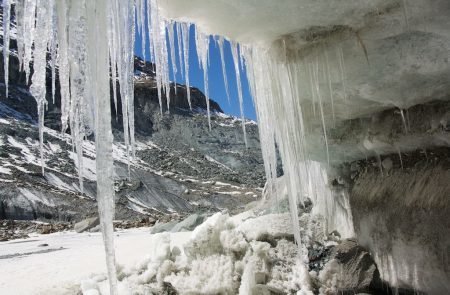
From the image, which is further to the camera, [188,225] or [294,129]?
[188,225]

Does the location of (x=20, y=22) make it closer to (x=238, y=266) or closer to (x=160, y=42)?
(x=160, y=42)

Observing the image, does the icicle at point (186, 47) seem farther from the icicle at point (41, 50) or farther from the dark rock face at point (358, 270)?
the dark rock face at point (358, 270)

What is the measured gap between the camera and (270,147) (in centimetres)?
506

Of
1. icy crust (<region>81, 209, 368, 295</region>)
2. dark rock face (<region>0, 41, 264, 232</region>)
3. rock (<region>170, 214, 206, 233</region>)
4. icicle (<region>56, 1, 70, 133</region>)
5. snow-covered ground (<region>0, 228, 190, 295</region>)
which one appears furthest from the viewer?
dark rock face (<region>0, 41, 264, 232</region>)

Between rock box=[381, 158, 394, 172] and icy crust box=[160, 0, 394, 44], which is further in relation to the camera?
rock box=[381, 158, 394, 172]

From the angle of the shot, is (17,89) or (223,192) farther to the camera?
(17,89)

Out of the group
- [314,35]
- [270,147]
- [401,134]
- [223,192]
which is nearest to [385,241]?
[401,134]

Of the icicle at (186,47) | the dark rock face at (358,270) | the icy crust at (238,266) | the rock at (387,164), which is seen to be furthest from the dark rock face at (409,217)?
the icicle at (186,47)

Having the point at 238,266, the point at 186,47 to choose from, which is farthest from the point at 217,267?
the point at 186,47

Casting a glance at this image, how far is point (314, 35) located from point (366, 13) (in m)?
0.56

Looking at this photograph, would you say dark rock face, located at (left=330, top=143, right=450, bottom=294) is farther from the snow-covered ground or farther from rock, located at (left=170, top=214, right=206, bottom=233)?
rock, located at (left=170, top=214, right=206, bottom=233)

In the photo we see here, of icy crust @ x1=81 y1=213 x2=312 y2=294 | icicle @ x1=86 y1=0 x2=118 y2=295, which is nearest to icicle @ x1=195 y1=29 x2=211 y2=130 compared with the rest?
icicle @ x1=86 y1=0 x2=118 y2=295

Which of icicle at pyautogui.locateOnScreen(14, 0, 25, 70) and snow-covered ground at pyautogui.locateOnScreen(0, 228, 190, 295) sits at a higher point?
icicle at pyautogui.locateOnScreen(14, 0, 25, 70)

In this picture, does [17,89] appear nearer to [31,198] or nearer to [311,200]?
[31,198]
